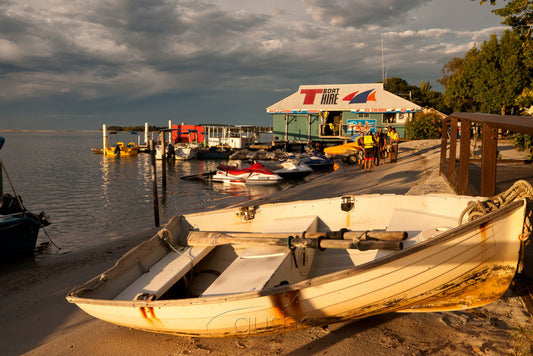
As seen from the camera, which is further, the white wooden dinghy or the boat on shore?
the boat on shore

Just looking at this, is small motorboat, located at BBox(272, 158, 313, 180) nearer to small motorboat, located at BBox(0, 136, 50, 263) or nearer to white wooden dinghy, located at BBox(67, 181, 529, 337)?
small motorboat, located at BBox(0, 136, 50, 263)

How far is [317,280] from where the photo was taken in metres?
3.83

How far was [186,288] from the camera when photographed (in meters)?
5.62

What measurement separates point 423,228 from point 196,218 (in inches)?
151

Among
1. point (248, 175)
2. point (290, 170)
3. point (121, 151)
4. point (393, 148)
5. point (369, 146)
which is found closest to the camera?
point (369, 146)

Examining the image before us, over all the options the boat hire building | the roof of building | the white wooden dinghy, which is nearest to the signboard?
the boat hire building

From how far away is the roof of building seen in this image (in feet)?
136

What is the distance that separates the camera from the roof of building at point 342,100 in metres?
41.5

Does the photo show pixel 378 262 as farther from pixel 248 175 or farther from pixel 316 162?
pixel 316 162

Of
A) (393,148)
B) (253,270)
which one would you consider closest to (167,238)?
(253,270)

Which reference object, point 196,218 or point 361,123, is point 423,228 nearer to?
point 196,218

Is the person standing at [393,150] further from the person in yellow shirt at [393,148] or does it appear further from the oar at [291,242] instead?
the oar at [291,242]

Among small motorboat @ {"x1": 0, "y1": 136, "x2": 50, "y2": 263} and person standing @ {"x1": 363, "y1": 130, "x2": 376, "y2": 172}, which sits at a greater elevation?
person standing @ {"x1": 363, "y1": 130, "x2": 376, "y2": 172}

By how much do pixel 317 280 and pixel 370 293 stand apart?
65 cm
